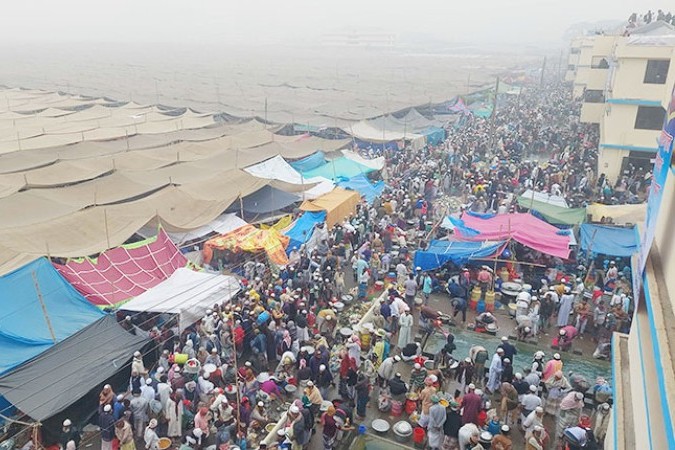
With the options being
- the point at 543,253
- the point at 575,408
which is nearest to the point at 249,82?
the point at 543,253

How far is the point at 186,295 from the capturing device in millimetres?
11602

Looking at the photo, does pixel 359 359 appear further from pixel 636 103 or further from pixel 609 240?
pixel 636 103

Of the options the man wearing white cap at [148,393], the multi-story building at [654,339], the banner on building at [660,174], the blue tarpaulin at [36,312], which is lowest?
the man wearing white cap at [148,393]

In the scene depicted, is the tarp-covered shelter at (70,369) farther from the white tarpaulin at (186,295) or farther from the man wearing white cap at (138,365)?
the white tarpaulin at (186,295)

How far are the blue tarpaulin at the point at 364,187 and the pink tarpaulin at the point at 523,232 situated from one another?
17.6 feet

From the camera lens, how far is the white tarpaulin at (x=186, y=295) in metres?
11.1

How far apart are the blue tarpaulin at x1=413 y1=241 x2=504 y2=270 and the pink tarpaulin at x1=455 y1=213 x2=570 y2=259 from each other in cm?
32

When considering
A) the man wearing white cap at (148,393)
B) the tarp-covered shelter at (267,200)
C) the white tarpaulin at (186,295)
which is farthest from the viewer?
the tarp-covered shelter at (267,200)

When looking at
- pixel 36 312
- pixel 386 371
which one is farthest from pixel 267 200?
pixel 386 371

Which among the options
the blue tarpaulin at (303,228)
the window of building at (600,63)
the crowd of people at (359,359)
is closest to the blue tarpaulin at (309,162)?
the crowd of people at (359,359)

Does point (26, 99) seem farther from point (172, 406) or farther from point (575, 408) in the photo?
point (575, 408)

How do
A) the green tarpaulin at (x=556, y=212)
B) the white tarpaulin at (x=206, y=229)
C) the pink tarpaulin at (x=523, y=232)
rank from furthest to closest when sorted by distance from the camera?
the green tarpaulin at (x=556, y=212), the white tarpaulin at (x=206, y=229), the pink tarpaulin at (x=523, y=232)

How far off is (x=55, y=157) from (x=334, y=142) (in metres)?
12.6

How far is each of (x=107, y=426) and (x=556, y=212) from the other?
1377 cm
